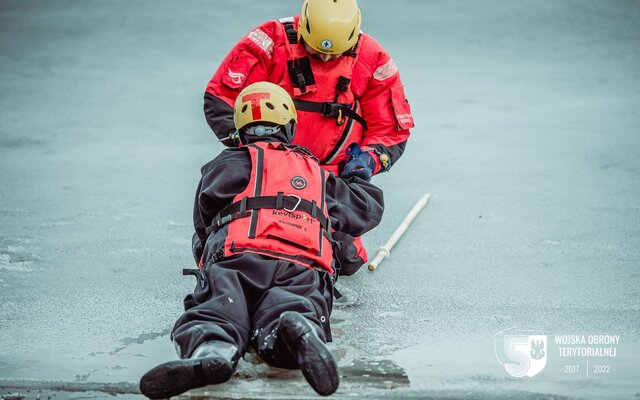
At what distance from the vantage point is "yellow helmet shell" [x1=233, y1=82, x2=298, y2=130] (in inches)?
163

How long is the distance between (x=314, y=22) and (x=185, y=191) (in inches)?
85.6

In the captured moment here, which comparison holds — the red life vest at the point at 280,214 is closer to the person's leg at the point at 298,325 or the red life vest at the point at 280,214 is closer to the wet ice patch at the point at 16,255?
the person's leg at the point at 298,325

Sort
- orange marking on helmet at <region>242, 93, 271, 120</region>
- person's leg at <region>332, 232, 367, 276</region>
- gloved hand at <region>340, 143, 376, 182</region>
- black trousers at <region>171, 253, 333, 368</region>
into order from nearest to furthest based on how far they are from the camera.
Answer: black trousers at <region>171, 253, 333, 368</region> → orange marking on helmet at <region>242, 93, 271, 120</region> → gloved hand at <region>340, 143, 376, 182</region> → person's leg at <region>332, 232, 367, 276</region>

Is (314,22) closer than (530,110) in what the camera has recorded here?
Yes

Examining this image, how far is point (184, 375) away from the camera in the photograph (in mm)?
3135

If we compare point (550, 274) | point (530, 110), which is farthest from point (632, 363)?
point (530, 110)

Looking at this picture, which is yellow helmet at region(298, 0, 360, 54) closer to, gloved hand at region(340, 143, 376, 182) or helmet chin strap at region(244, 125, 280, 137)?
gloved hand at region(340, 143, 376, 182)

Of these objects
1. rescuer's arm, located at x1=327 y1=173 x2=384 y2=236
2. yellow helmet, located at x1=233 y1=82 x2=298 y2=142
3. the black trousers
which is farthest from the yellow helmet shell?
the black trousers

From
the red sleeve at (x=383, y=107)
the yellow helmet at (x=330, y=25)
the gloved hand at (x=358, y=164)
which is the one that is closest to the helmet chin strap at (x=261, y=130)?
the gloved hand at (x=358, y=164)

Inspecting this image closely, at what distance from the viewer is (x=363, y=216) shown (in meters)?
4.29

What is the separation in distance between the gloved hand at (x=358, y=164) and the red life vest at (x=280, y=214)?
623 millimetres

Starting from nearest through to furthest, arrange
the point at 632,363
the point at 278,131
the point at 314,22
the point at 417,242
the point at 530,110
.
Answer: the point at 632,363 < the point at 278,131 < the point at 314,22 < the point at 417,242 < the point at 530,110

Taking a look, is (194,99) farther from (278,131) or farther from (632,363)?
(632,363)

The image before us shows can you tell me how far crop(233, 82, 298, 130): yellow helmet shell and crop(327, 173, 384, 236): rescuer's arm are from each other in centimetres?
35
